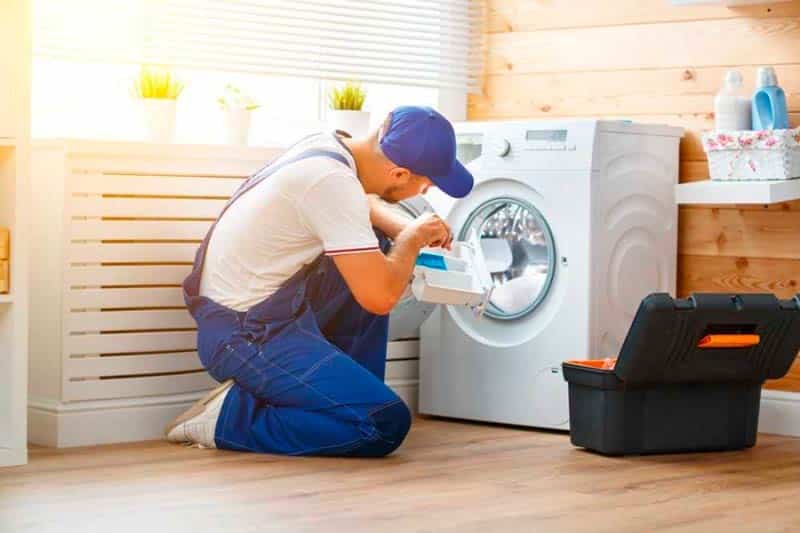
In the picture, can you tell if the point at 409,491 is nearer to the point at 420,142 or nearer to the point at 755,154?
the point at 420,142

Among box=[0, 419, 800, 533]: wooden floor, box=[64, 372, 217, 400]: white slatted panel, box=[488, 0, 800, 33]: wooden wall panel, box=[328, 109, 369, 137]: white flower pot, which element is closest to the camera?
box=[0, 419, 800, 533]: wooden floor

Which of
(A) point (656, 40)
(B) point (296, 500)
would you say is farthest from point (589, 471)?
(A) point (656, 40)

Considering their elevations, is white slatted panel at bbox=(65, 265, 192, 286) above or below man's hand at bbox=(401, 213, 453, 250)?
below

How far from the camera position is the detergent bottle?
394 centimetres

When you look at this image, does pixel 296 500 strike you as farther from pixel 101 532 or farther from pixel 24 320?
pixel 24 320

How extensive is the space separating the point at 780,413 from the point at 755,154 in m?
0.77

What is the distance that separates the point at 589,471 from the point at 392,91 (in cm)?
191

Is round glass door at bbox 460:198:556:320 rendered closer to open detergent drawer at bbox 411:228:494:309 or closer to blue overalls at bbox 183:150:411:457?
open detergent drawer at bbox 411:228:494:309

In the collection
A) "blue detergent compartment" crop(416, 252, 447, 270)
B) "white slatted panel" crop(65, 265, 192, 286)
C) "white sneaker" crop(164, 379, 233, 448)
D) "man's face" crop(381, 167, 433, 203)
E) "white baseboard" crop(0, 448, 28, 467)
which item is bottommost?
"white baseboard" crop(0, 448, 28, 467)

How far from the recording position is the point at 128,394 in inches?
148

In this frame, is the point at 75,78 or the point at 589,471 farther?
the point at 75,78

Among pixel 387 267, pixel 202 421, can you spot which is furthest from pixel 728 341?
pixel 202 421

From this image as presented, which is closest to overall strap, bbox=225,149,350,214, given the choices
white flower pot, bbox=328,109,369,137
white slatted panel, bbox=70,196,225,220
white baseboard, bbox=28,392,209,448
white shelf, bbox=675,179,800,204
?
white slatted panel, bbox=70,196,225,220

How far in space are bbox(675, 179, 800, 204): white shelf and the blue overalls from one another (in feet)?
3.71
